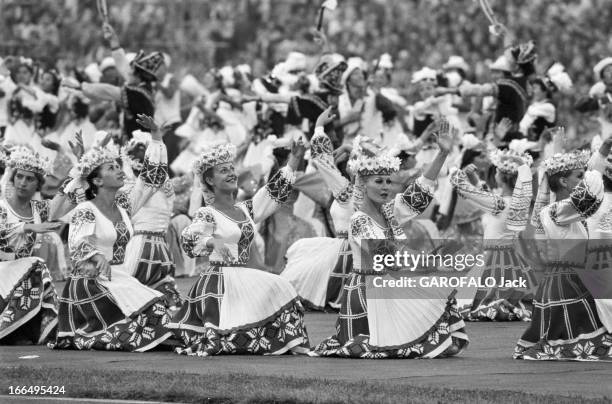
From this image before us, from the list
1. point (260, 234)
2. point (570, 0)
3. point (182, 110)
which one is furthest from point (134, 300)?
point (570, 0)

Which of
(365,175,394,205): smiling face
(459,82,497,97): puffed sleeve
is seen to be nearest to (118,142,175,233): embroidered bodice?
(365,175,394,205): smiling face

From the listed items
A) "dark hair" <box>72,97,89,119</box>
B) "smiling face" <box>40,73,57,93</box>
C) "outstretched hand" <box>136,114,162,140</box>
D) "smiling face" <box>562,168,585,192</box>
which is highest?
"smiling face" <box>40,73,57,93</box>

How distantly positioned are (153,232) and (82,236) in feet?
7.72

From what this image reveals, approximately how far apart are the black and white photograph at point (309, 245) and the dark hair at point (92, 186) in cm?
3

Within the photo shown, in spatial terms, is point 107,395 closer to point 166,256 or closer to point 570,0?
point 166,256

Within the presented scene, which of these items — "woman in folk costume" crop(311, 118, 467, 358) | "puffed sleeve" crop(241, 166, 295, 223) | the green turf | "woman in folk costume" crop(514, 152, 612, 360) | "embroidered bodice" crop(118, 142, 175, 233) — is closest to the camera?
the green turf

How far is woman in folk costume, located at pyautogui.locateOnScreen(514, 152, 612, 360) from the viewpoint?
37.8 feet

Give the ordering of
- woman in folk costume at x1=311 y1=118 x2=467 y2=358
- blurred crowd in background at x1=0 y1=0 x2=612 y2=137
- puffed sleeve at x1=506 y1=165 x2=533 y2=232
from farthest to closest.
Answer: blurred crowd in background at x1=0 y1=0 x2=612 y2=137, puffed sleeve at x1=506 y1=165 x2=533 y2=232, woman in folk costume at x1=311 y1=118 x2=467 y2=358

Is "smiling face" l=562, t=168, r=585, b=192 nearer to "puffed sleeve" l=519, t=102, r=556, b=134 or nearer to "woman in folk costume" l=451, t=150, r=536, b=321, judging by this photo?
"woman in folk costume" l=451, t=150, r=536, b=321

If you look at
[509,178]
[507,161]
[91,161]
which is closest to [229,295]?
[91,161]

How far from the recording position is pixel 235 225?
1218 centimetres

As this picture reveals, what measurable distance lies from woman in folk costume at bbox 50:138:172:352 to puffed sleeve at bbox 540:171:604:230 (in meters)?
3.21

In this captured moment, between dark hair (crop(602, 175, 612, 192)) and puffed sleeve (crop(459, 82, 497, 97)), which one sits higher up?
puffed sleeve (crop(459, 82, 497, 97))

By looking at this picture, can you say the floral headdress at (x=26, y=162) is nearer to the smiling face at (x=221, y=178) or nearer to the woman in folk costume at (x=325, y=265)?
the smiling face at (x=221, y=178)
